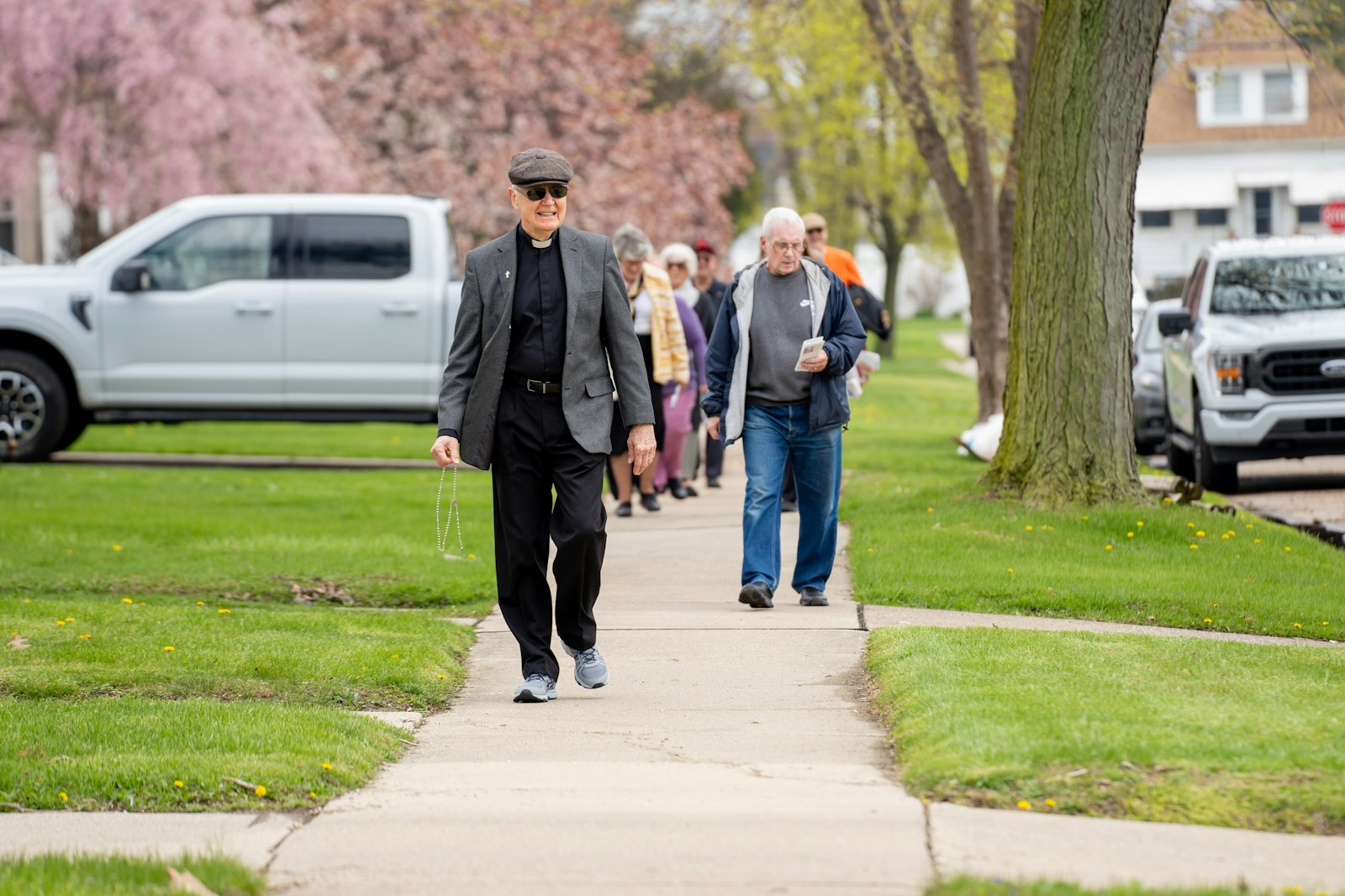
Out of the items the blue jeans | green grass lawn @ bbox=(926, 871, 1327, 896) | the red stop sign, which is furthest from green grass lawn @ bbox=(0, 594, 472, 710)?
the red stop sign

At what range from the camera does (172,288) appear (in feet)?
53.7

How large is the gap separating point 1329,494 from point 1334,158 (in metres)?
41.8

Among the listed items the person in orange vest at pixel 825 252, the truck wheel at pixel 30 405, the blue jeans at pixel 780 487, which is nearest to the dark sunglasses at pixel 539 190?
the blue jeans at pixel 780 487

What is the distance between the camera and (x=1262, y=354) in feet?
47.5

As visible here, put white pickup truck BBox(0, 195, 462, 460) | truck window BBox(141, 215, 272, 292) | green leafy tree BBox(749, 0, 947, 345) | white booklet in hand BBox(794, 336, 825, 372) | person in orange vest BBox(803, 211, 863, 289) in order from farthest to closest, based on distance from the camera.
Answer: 1. green leafy tree BBox(749, 0, 947, 345)
2. truck window BBox(141, 215, 272, 292)
3. white pickup truck BBox(0, 195, 462, 460)
4. person in orange vest BBox(803, 211, 863, 289)
5. white booklet in hand BBox(794, 336, 825, 372)

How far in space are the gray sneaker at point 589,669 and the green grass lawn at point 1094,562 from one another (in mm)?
2406

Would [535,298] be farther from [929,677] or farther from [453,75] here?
[453,75]

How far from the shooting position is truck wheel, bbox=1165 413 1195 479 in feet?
54.1

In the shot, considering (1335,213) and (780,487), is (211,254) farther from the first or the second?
(1335,213)

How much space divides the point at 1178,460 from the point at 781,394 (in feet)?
28.1

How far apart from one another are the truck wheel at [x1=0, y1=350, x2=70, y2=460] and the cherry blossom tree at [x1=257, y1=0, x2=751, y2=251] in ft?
58.6

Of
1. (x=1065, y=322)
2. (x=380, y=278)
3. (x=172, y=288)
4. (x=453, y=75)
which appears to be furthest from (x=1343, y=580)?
(x=453, y=75)

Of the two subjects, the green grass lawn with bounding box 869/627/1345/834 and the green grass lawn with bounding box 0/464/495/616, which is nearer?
the green grass lawn with bounding box 869/627/1345/834

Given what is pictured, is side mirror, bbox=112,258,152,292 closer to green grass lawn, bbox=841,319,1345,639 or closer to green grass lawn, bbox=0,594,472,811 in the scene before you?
green grass lawn, bbox=841,319,1345,639
